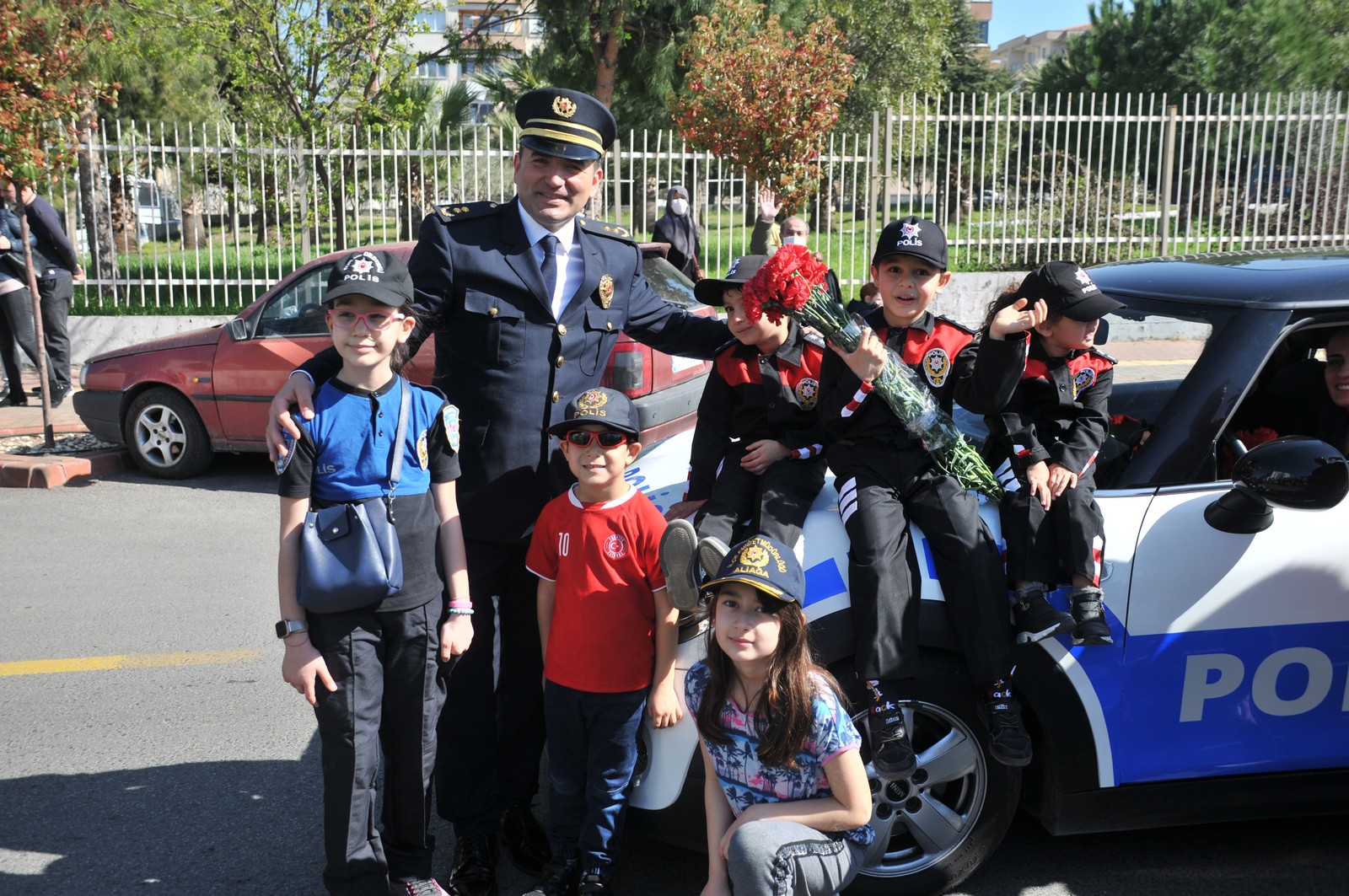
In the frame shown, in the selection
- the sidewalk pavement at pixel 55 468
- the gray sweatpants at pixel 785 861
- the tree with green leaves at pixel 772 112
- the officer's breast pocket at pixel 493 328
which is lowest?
the sidewalk pavement at pixel 55 468

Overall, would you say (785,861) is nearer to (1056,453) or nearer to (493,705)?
(493,705)

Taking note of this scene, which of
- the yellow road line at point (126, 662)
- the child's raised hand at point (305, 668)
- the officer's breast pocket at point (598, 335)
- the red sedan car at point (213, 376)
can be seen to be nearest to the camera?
the child's raised hand at point (305, 668)

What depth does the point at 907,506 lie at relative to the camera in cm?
300

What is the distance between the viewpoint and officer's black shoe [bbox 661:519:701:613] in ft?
9.19

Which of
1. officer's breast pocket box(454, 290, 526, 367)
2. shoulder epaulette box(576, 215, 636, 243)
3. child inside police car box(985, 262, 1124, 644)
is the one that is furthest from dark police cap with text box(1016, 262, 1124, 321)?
officer's breast pocket box(454, 290, 526, 367)

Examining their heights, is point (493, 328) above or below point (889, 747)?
above

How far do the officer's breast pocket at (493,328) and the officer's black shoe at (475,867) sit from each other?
1383 millimetres

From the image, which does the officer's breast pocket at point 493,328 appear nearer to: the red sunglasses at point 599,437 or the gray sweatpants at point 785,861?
the red sunglasses at point 599,437

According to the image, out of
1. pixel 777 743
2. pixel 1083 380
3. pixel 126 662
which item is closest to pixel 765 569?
pixel 777 743

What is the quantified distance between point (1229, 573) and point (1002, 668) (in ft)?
2.21

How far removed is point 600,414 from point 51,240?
8.99m

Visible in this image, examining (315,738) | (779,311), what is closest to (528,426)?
(779,311)

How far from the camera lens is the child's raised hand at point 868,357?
9.41 ft

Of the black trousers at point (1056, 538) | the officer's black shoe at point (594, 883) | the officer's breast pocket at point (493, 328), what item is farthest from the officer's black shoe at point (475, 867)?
the black trousers at point (1056, 538)
